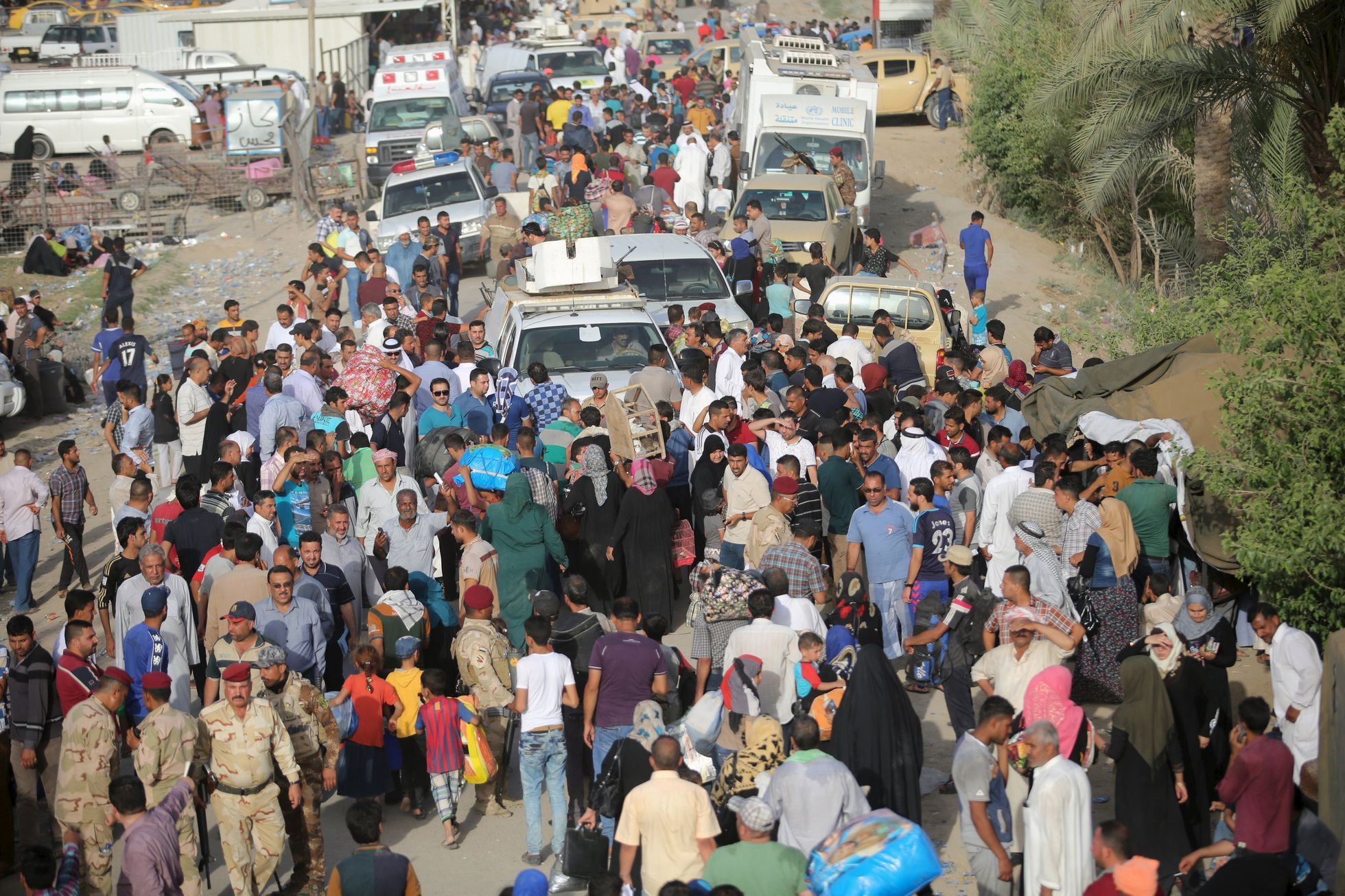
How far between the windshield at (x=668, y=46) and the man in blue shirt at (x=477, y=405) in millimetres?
31479

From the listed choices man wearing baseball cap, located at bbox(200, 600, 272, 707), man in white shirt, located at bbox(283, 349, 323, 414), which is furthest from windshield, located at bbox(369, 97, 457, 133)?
man wearing baseball cap, located at bbox(200, 600, 272, 707)

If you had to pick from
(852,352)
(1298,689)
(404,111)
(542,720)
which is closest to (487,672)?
A: (542,720)

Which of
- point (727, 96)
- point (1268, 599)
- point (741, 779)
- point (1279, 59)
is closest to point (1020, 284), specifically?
point (1279, 59)

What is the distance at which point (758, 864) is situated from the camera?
6.41 metres

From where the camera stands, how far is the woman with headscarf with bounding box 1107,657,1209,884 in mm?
7859

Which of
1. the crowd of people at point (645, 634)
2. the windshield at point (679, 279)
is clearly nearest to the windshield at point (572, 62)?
the windshield at point (679, 279)

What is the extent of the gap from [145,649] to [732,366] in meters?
6.52

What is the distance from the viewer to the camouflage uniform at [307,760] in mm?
8117

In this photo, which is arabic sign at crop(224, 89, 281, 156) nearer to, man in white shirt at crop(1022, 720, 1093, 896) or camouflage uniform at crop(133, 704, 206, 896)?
camouflage uniform at crop(133, 704, 206, 896)

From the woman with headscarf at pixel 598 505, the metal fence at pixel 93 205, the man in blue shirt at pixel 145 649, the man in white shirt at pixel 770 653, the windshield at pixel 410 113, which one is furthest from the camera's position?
the windshield at pixel 410 113

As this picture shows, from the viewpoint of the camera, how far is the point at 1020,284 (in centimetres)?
2464

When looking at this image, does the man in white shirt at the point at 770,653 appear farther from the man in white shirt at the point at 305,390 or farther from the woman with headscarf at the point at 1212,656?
the man in white shirt at the point at 305,390

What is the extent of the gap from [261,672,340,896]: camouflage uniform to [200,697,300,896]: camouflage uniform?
0.84 ft

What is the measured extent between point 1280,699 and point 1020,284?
16844 millimetres
